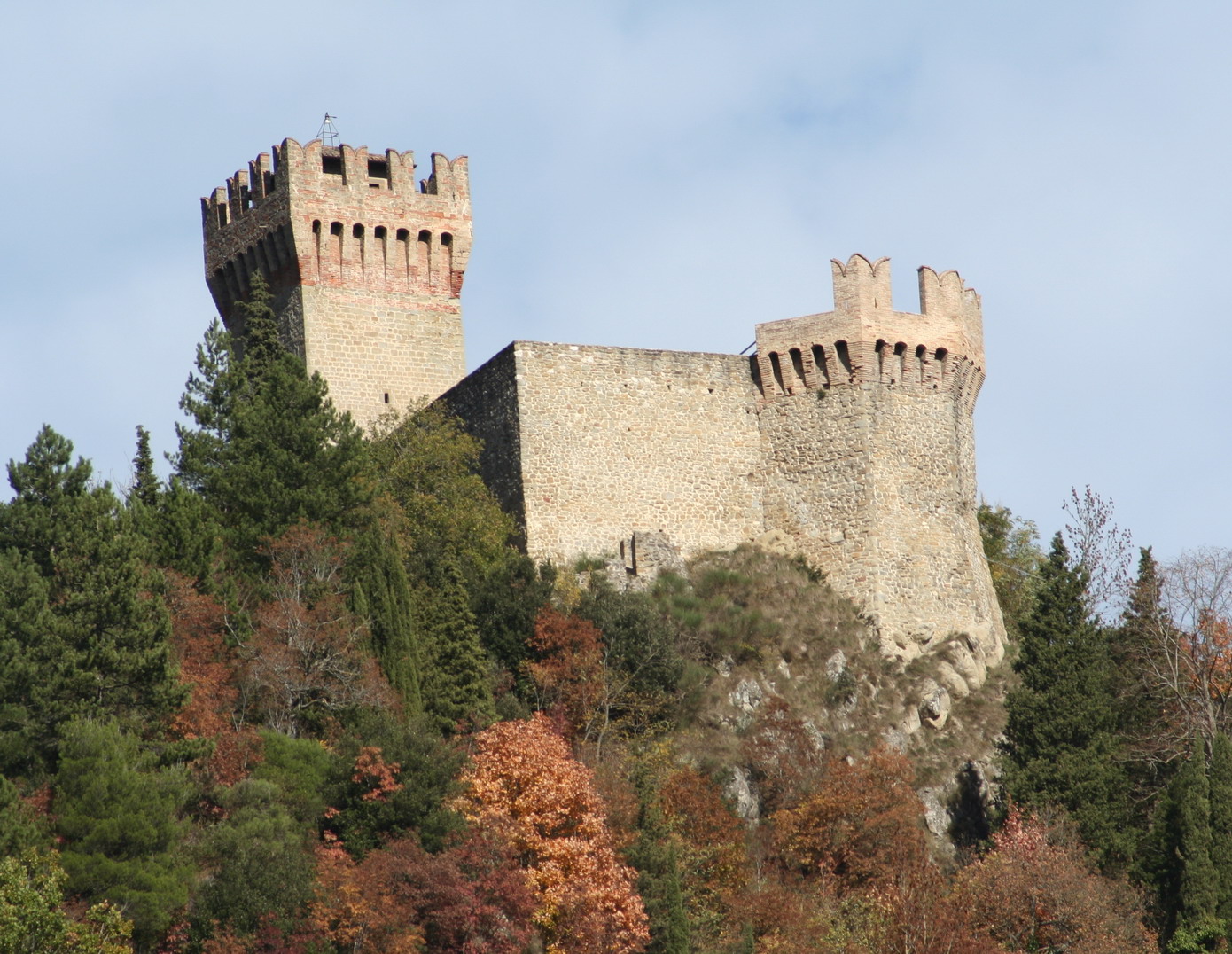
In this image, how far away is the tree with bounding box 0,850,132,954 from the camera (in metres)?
33.2

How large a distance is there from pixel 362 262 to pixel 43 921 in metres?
27.4

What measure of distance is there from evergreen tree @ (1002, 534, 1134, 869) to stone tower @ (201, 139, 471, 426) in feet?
57.6

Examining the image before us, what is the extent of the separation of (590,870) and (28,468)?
13753 millimetres

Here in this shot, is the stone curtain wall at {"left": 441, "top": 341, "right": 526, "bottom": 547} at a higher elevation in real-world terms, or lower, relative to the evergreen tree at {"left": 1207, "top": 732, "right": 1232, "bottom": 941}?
higher

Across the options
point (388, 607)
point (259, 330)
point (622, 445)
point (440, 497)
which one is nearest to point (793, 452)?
point (622, 445)

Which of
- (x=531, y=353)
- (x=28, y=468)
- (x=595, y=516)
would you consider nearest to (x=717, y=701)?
(x=595, y=516)

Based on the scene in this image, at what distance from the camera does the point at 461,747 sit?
42.8m

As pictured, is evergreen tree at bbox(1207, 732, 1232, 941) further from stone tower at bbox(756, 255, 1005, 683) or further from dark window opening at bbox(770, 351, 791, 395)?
dark window opening at bbox(770, 351, 791, 395)

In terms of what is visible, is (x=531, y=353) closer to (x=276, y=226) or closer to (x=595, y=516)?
(x=595, y=516)

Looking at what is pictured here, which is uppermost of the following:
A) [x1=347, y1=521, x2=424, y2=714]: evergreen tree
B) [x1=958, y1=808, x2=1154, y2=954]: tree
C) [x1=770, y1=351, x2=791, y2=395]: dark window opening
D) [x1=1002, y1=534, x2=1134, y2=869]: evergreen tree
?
[x1=770, y1=351, x2=791, y2=395]: dark window opening

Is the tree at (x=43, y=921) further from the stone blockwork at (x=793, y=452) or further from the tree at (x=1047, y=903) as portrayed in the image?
the tree at (x=1047, y=903)

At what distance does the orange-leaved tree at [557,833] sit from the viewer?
3853cm

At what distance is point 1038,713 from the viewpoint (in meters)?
46.5

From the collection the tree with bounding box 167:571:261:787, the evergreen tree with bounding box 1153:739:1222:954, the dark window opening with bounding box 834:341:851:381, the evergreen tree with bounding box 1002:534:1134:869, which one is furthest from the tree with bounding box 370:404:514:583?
the evergreen tree with bounding box 1153:739:1222:954
